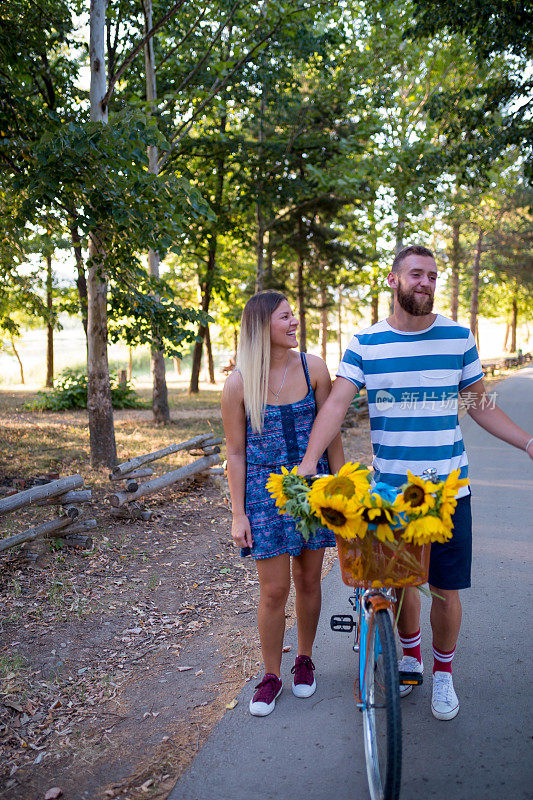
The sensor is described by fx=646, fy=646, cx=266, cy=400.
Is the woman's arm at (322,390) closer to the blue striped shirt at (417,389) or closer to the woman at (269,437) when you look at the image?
the woman at (269,437)

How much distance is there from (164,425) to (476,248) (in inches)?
966

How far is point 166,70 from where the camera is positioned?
13.9 m

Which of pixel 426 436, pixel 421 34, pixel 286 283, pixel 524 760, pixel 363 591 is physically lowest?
pixel 524 760

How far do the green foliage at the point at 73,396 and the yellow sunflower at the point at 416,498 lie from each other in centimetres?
1762

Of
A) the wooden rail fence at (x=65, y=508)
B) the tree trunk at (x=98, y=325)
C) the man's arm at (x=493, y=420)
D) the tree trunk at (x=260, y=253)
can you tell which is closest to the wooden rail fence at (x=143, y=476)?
the wooden rail fence at (x=65, y=508)

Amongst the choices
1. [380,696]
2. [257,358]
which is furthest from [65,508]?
[380,696]

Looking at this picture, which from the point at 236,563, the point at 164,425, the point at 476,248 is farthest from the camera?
the point at 476,248

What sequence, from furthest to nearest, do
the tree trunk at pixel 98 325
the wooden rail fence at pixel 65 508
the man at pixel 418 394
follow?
the tree trunk at pixel 98 325 < the wooden rail fence at pixel 65 508 < the man at pixel 418 394

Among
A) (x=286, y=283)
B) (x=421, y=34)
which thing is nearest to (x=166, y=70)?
(x=421, y=34)

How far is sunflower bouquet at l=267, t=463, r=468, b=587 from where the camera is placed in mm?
2441

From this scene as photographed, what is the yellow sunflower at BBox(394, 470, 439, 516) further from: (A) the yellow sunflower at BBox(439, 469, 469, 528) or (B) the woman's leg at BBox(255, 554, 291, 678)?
(B) the woman's leg at BBox(255, 554, 291, 678)

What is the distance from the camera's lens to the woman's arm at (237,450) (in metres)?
3.30

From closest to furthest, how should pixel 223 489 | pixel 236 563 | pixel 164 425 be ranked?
pixel 236 563
pixel 223 489
pixel 164 425

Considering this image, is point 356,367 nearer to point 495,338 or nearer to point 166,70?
point 166,70
